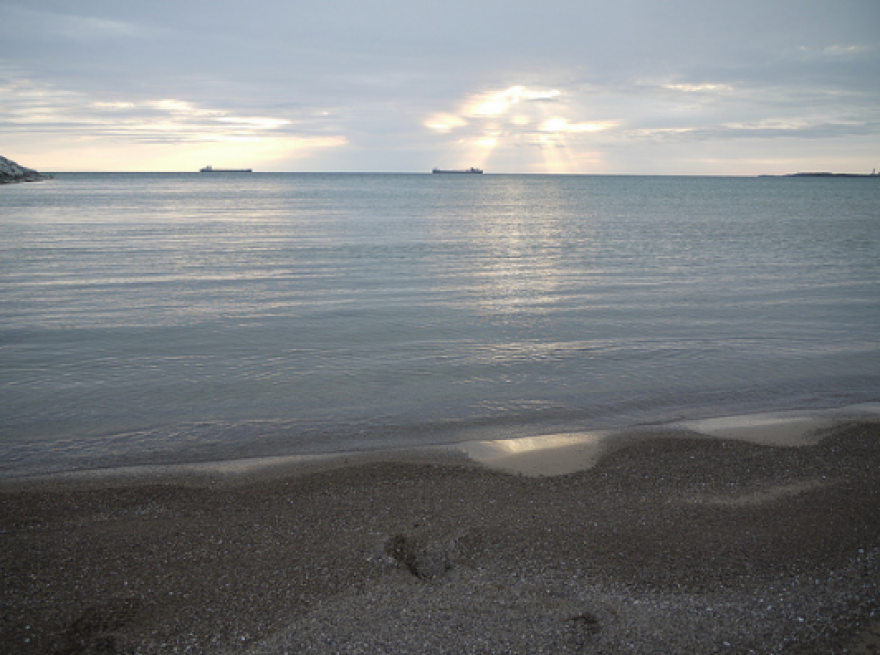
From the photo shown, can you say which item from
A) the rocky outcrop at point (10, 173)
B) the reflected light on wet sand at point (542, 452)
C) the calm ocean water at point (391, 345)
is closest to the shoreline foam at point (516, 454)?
the reflected light on wet sand at point (542, 452)

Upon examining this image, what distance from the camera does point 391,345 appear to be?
11188mm

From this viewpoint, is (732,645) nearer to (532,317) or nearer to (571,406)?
(571,406)

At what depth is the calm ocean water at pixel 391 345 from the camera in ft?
25.5

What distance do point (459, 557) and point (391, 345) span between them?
264 inches

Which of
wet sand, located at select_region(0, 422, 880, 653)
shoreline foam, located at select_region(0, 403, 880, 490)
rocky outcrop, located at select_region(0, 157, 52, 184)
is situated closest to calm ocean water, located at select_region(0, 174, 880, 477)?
shoreline foam, located at select_region(0, 403, 880, 490)

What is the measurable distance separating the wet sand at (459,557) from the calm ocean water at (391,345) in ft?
4.37

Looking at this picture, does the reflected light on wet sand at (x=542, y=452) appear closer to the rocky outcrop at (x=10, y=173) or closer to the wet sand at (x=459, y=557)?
the wet sand at (x=459, y=557)

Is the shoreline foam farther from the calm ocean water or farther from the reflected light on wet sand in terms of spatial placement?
the calm ocean water

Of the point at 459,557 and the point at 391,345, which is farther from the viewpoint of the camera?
the point at 391,345

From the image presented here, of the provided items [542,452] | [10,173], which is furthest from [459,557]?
[10,173]

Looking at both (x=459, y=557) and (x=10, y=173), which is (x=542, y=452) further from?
(x=10, y=173)

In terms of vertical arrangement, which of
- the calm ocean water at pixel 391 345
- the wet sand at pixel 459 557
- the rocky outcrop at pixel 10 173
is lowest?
the wet sand at pixel 459 557

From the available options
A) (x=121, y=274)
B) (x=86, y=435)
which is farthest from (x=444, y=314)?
(x=121, y=274)

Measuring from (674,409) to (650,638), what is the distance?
4968 mm
